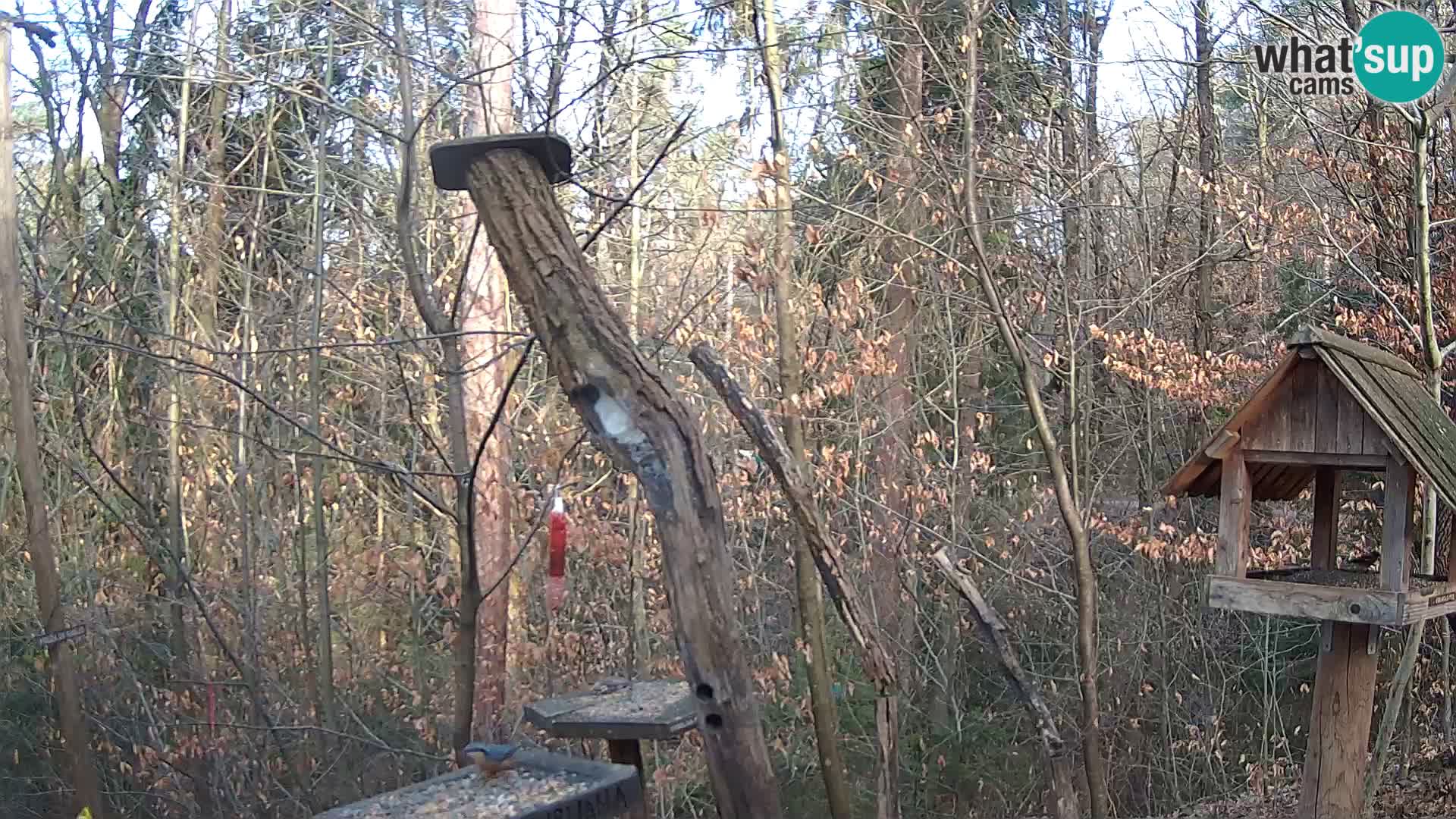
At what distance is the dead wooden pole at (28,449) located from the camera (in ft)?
20.3

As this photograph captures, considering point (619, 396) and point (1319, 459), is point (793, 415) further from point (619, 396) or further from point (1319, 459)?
point (619, 396)

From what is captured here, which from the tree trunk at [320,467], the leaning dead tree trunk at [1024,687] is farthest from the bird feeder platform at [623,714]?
the tree trunk at [320,467]

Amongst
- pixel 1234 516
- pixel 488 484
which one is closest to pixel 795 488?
pixel 1234 516

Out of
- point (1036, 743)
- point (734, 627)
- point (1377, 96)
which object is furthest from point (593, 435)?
point (1036, 743)

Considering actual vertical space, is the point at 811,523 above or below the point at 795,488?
below

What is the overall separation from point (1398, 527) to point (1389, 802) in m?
4.75

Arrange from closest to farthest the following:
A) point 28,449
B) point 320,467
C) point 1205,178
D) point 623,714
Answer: point 623,714 → point 28,449 → point 320,467 → point 1205,178

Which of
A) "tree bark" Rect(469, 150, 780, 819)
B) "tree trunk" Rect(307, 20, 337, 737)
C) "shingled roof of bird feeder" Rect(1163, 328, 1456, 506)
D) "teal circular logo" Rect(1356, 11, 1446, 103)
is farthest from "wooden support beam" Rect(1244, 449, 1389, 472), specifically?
"tree trunk" Rect(307, 20, 337, 737)

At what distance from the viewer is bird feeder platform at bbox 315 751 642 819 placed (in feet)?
10.2

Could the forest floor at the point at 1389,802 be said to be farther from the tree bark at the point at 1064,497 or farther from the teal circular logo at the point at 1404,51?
the teal circular logo at the point at 1404,51

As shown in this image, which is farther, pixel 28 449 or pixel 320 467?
pixel 320 467

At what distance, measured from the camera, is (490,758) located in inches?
136

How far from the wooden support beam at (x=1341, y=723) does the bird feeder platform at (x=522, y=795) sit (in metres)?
2.59

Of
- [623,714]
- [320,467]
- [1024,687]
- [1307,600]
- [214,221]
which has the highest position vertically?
[214,221]
